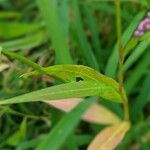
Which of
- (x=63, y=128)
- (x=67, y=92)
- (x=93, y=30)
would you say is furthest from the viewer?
(x=93, y=30)

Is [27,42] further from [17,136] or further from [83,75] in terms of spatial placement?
[83,75]

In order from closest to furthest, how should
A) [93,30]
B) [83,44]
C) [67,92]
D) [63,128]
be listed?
[67,92] < [63,128] < [83,44] < [93,30]

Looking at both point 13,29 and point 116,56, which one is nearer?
point 116,56

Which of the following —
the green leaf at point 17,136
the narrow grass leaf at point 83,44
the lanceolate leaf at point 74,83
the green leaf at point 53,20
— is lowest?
the green leaf at point 17,136

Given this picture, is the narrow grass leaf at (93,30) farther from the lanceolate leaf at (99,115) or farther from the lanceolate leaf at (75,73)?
the lanceolate leaf at (75,73)

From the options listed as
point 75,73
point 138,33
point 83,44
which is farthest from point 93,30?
point 75,73

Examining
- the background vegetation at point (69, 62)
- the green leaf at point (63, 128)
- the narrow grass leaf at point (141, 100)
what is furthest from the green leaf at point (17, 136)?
the narrow grass leaf at point (141, 100)

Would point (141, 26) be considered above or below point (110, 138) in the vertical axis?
above

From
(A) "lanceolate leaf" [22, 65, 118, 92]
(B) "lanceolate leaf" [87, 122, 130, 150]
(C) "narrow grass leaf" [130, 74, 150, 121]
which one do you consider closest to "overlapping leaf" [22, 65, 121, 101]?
(A) "lanceolate leaf" [22, 65, 118, 92]
